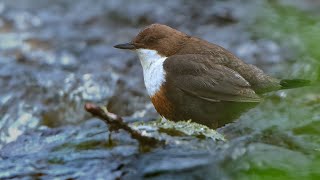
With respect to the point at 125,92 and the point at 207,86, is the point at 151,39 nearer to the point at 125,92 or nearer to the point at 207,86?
the point at 207,86

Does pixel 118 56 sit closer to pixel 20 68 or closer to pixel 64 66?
pixel 64 66

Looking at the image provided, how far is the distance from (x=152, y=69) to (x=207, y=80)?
41 centimetres

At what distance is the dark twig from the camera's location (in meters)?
2.88

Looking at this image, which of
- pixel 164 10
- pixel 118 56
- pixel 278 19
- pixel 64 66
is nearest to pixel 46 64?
pixel 64 66

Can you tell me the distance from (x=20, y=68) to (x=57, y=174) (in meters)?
3.43

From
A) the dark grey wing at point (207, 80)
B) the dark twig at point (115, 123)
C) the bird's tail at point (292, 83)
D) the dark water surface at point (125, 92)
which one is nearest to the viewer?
the dark water surface at point (125, 92)

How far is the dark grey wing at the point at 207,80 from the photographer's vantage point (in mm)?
4227

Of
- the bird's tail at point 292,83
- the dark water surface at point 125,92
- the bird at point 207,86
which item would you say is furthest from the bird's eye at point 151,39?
the bird's tail at point 292,83

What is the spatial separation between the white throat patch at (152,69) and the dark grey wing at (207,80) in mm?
57

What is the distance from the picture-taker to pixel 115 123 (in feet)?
10.9

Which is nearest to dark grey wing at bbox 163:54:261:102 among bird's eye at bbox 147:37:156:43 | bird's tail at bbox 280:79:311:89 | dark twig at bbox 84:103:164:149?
bird's tail at bbox 280:79:311:89

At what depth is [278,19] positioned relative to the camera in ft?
5.33

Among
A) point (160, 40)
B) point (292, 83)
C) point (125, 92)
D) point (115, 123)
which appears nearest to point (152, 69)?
point (160, 40)

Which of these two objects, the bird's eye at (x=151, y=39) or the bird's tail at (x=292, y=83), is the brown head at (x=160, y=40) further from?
the bird's tail at (x=292, y=83)
